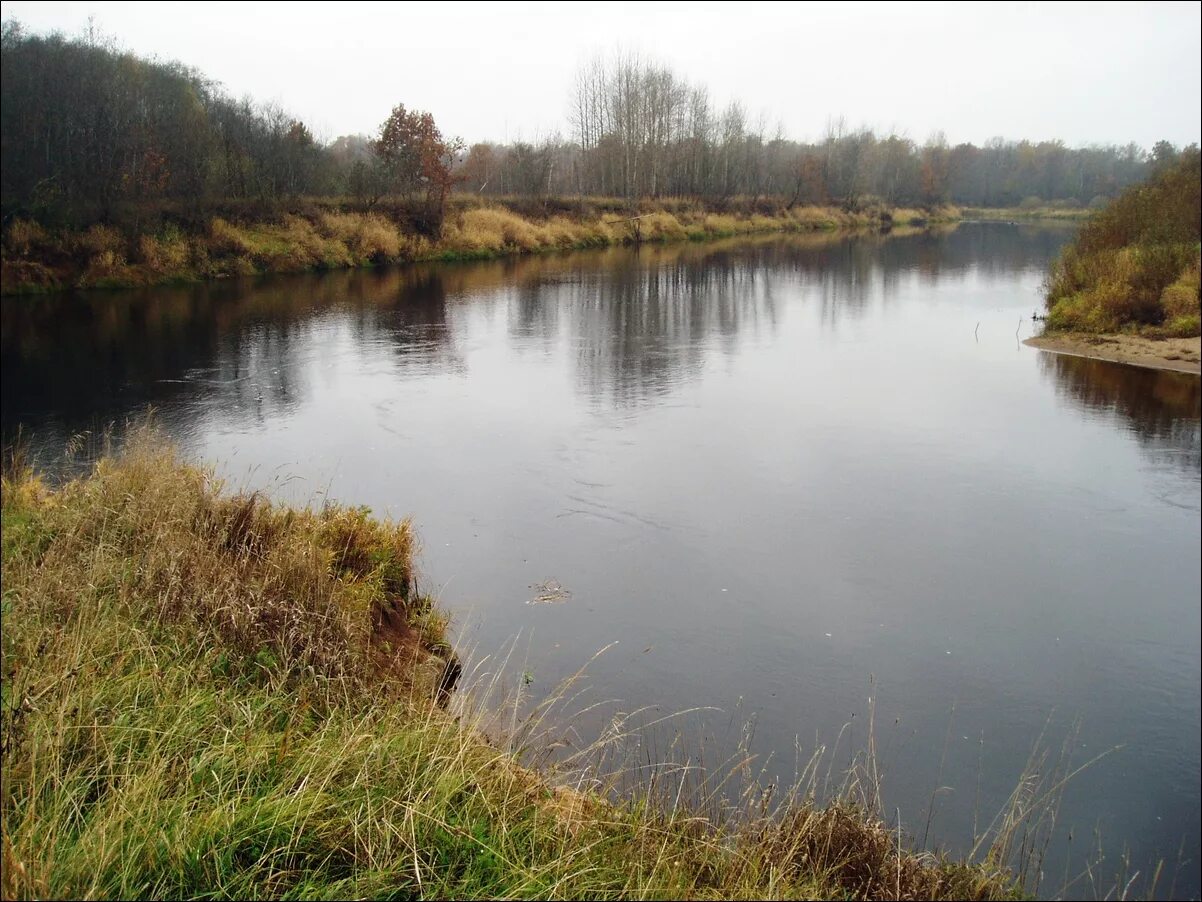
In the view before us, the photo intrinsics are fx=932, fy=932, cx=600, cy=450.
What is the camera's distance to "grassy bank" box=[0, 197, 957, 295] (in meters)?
19.4

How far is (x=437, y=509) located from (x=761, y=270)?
1061 inches

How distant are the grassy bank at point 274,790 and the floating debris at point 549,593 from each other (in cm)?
175

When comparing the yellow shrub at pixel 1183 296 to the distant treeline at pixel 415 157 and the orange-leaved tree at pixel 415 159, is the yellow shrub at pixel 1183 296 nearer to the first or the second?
the distant treeline at pixel 415 157

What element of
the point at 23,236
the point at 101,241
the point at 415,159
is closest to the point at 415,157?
the point at 415,159

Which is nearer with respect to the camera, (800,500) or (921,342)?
(800,500)

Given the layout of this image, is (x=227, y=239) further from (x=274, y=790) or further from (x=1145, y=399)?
(x=274, y=790)

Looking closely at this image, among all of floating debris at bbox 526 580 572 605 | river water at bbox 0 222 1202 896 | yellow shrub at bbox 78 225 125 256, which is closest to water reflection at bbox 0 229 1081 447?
river water at bbox 0 222 1202 896

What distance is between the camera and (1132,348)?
664 inches

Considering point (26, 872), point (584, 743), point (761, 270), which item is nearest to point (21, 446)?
point (584, 743)

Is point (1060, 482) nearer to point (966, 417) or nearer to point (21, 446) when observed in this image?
point (966, 417)

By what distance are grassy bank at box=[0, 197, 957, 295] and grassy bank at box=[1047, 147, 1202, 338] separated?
19.0 meters

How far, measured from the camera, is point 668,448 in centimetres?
1144

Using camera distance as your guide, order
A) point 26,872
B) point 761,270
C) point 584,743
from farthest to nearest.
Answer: point 761,270 → point 584,743 → point 26,872

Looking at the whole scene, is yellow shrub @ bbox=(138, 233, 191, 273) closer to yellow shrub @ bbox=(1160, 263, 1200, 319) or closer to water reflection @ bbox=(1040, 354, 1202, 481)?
water reflection @ bbox=(1040, 354, 1202, 481)
